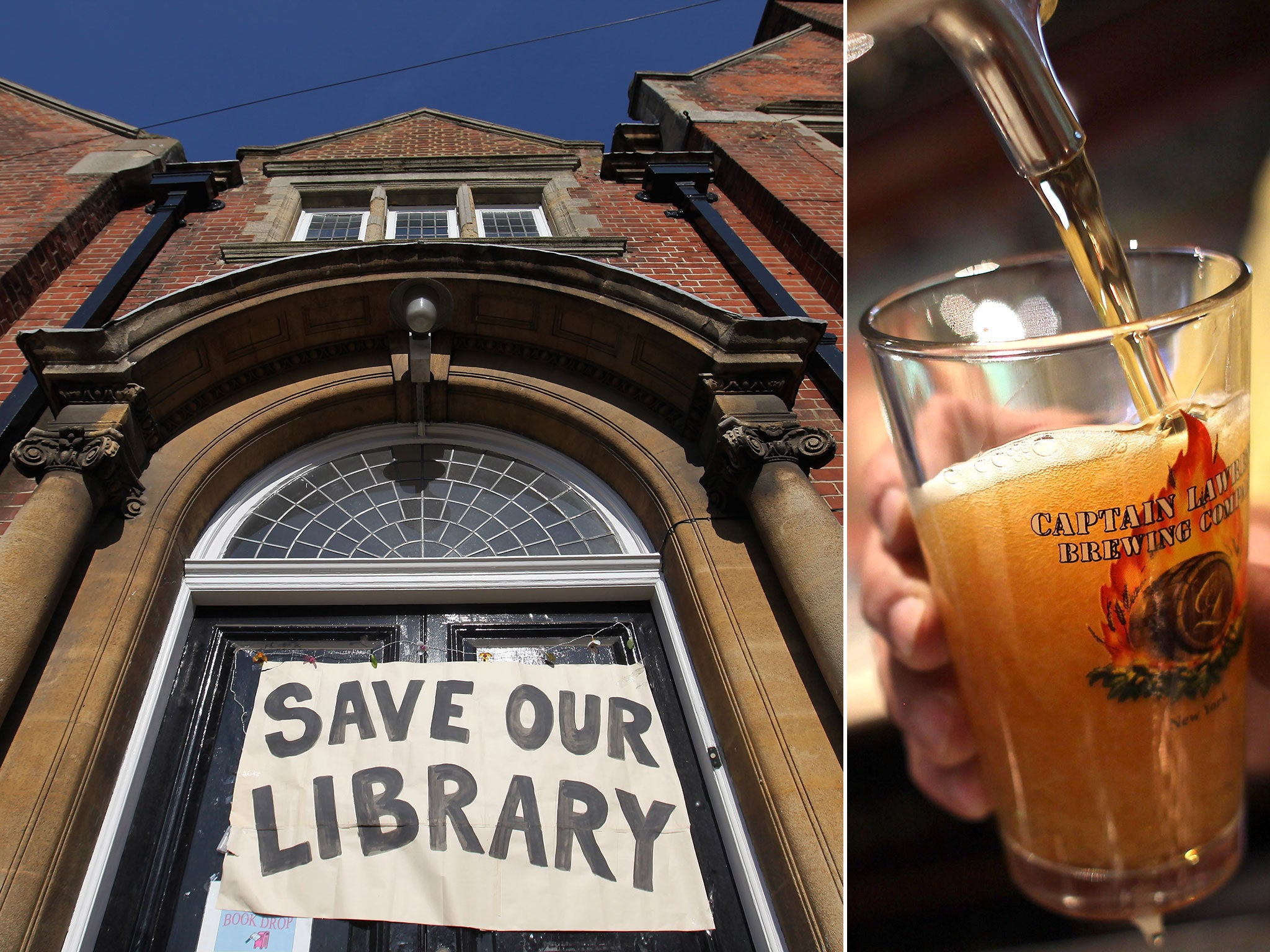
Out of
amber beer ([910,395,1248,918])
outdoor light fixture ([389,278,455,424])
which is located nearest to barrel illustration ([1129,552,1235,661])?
amber beer ([910,395,1248,918])

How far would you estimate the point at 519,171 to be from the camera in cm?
999

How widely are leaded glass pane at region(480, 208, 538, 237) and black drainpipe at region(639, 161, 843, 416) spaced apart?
1.30 meters

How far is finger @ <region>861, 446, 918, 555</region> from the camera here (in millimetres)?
1227

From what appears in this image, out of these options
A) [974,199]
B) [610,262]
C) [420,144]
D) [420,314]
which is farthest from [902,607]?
[420,144]

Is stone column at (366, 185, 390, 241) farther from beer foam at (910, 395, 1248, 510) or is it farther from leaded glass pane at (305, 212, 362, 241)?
beer foam at (910, 395, 1248, 510)

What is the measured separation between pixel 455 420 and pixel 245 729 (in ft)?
8.99

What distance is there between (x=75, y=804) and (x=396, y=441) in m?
3.30

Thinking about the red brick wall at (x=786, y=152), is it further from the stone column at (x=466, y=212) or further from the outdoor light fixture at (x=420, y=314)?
the outdoor light fixture at (x=420, y=314)

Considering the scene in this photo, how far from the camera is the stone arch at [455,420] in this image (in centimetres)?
355

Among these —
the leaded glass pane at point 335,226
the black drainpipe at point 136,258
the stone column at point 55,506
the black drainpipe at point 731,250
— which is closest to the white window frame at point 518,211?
the black drainpipe at point 731,250

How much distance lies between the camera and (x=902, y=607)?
47.4 inches

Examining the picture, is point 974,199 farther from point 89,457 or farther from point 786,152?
point 786,152

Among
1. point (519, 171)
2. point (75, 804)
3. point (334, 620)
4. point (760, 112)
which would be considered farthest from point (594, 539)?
point (760, 112)

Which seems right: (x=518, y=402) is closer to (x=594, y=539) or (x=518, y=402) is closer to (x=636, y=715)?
(x=594, y=539)
